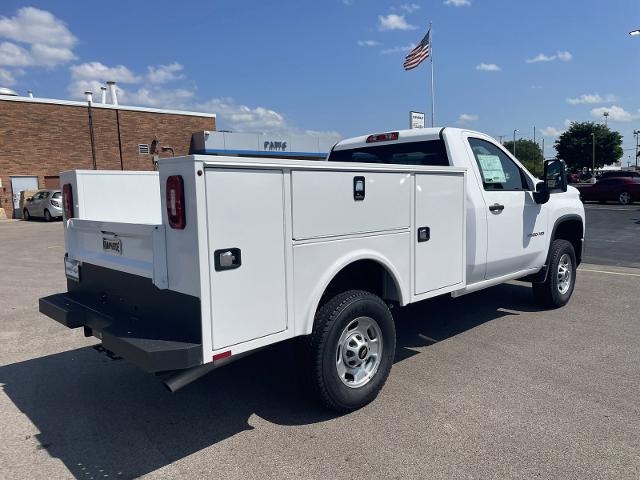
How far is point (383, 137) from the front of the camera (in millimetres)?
5648

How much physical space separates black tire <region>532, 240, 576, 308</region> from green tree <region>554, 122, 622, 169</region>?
224 feet

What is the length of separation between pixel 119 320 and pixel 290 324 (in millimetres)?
1172

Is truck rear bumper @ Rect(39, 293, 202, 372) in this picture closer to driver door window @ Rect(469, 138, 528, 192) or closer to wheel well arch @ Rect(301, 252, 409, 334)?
wheel well arch @ Rect(301, 252, 409, 334)

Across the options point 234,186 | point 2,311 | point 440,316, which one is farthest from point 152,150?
point 234,186

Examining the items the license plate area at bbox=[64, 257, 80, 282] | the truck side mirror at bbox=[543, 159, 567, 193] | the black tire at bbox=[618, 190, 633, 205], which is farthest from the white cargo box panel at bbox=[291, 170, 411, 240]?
the black tire at bbox=[618, 190, 633, 205]

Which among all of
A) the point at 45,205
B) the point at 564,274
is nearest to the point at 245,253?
the point at 564,274

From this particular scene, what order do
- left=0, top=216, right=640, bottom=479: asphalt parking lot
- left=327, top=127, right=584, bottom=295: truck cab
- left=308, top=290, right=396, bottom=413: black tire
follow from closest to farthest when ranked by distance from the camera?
1. left=0, top=216, right=640, bottom=479: asphalt parking lot
2. left=308, top=290, right=396, bottom=413: black tire
3. left=327, top=127, right=584, bottom=295: truck cab

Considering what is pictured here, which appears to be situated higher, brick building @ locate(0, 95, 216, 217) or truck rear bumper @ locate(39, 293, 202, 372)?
brick building @ locate(0, 95, 216, 217)

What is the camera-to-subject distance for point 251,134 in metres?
37.5

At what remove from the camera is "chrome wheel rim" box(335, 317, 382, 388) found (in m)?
3.75

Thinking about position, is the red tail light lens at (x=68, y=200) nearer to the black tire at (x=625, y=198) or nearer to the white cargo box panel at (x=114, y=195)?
the white cargo box panel at (x=114, y=195)

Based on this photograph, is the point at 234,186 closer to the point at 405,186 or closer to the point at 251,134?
the point at 405,186

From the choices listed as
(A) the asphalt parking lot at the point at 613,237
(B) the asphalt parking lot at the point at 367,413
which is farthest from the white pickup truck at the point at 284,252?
(A) the asphalt parking lot at the point at 613,237

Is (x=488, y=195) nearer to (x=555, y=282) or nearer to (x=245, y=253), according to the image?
(x=555, y=282)
